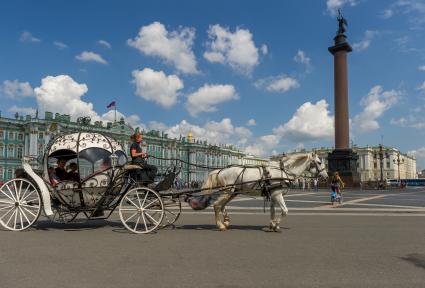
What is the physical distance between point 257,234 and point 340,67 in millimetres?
37890

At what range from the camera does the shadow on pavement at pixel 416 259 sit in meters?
5.95

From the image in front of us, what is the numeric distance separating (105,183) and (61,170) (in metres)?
1.38

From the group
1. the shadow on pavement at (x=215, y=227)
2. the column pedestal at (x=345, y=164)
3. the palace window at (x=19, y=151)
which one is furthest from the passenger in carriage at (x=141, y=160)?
the palace window at (x=19, y=151)

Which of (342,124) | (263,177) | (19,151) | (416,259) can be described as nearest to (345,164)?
(342,124)

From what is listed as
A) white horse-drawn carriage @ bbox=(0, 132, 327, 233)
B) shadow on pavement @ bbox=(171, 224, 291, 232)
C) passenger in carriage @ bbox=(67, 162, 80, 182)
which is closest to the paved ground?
shadow on pavement @ bbox=(171, 224, 291, 232)

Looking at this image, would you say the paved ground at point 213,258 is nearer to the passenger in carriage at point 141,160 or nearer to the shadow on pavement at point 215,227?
the shadow on pavement at point 215,227

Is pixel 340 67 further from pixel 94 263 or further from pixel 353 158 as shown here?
pixel 94 263

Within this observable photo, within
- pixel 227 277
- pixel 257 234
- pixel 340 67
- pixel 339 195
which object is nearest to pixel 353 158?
pixel 340 67

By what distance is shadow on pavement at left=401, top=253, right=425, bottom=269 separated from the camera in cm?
595

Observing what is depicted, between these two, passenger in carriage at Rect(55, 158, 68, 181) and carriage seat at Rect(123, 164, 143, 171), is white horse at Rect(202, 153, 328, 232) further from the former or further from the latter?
passenger in carriage at Rect(55, 158, 68, 181)

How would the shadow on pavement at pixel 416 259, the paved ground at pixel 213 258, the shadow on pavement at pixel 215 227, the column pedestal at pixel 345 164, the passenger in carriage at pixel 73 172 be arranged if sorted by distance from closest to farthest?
1. the paved ground at pixel 213 258
2. the shadow on pavement at pixel 416 259
3. the shadow on pavement at pixel 215 227
4. the passenger in carriage at pixel 73 172
5. the column pedestal at pixel 345 164

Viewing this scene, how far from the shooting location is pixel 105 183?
9609 millimetres

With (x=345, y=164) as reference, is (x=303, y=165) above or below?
below

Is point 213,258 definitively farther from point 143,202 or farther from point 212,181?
point 212,181
